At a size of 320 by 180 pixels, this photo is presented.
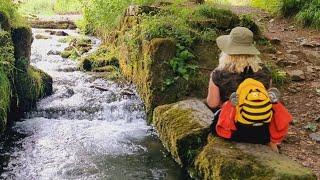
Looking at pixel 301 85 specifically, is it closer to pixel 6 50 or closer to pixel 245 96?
pixel 245 96

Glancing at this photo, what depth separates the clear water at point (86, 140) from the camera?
258 inches

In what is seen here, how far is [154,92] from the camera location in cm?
823

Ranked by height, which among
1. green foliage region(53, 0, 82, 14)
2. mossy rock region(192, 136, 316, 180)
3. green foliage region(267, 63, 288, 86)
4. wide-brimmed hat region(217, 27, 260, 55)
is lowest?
green foliage region(53, 0, 82, 14)

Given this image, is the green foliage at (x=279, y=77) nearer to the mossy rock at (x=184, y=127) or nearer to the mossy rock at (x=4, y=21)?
the mossy rock at (x=184, y=127)

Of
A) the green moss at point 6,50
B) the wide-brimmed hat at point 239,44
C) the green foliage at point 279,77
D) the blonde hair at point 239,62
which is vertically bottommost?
the green foliage at point 279,77

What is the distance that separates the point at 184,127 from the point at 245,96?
1455 millimetres

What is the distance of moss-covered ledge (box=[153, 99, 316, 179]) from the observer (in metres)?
4.95

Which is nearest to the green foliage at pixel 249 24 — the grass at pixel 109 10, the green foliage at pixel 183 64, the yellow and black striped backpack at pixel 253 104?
the green foliage at pixel 183 64

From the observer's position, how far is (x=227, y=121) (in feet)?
17.7

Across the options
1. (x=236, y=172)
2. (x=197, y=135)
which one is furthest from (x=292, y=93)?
(x=236, y=172)

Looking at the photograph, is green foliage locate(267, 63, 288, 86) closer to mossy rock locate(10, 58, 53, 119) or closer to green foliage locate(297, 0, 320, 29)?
green foliage locate(297, 0, 320, 29)

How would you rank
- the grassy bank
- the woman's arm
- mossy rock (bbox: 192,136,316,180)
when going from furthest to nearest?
the grassy bank, the woman's arm, mossy rock (bbox: 192,136,316,180)

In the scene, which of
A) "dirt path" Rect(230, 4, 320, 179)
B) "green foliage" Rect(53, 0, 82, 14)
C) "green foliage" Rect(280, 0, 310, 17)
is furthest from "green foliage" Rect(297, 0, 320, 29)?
"green foliage" Rect(53, 0, 82, 14)

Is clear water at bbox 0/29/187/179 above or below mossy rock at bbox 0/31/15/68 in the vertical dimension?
below
